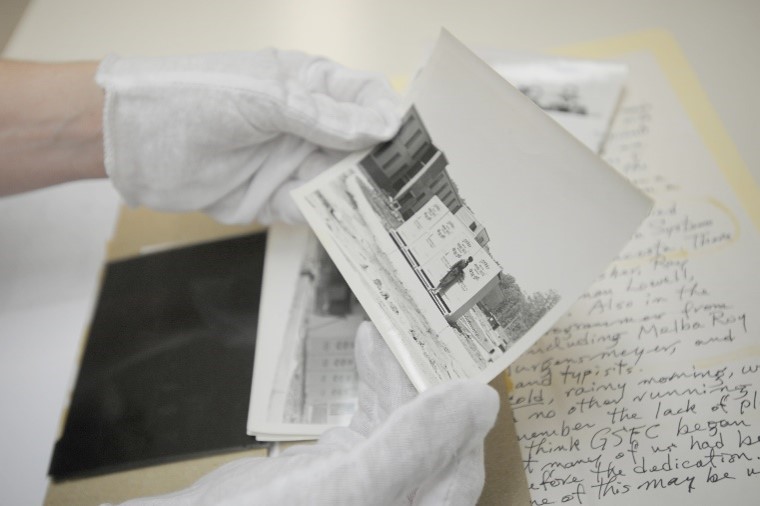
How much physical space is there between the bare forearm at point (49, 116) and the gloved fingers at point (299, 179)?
0.53 feet

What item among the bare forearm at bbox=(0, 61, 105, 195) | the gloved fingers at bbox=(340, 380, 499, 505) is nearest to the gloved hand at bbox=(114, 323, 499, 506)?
the gloved fingers at bbox=(340, 380, 499, 505)

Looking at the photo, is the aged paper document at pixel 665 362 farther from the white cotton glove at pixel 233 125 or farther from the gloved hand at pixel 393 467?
the white cotton glove at pixel 233 125

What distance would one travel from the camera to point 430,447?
13.8 inches

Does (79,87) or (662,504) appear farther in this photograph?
(79,87)

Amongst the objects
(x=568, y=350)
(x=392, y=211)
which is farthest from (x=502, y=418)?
(x=392, y=211)

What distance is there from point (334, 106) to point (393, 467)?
295 millimetres

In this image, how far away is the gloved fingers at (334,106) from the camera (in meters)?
0.47

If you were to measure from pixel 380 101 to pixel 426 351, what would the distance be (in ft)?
0.73

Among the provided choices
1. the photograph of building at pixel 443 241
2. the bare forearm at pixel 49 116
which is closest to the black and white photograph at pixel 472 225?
the photograph of building at pixel 443 241

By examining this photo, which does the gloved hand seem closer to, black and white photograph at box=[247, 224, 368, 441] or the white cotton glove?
black and white photograph at box=[247, 224, 368, 441]

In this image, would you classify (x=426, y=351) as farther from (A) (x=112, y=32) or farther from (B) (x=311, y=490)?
(A) (x=112, y=32)

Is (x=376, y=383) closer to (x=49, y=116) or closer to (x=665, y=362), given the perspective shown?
(x=665, y=362)

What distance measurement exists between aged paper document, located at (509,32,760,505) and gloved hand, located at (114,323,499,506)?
0.08m

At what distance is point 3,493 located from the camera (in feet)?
1.58
